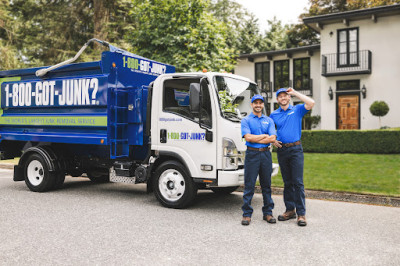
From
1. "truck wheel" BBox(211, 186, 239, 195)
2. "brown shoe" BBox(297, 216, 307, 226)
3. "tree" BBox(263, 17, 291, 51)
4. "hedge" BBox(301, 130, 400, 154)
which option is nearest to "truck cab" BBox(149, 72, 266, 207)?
"brown shoe" BBox(297, 216, 307, 226)

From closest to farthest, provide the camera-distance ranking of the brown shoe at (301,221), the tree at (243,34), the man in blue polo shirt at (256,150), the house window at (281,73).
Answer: the brown shoe at (301,221)
the man in blue polo shirt at (256,150)
the house window at (281,73)
the tree at (243,34)

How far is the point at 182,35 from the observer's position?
12.3 metres

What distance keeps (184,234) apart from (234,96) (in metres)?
2.73

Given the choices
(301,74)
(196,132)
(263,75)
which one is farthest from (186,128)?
(263,75)

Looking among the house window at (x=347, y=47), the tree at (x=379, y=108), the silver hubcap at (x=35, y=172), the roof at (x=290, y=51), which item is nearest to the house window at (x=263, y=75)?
the roof at (x=290, y=51)

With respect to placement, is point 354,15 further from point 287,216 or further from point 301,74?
point 287,216

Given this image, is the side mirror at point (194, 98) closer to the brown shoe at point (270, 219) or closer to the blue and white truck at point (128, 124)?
the blue and white truck at point (128, 124)

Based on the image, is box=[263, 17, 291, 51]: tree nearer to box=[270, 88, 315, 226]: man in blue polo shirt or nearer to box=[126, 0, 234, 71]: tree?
box=[126, 0, 234, 71]: tree

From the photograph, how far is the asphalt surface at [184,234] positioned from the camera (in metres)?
4.10

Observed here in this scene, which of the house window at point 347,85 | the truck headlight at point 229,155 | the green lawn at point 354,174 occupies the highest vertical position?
the house window at point 347,85

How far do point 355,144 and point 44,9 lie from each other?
18.2 metres

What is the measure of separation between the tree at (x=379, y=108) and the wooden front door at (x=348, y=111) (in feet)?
6.47

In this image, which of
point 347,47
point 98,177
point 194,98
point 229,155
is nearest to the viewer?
point 194,98

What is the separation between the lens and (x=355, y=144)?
14.5 metres
